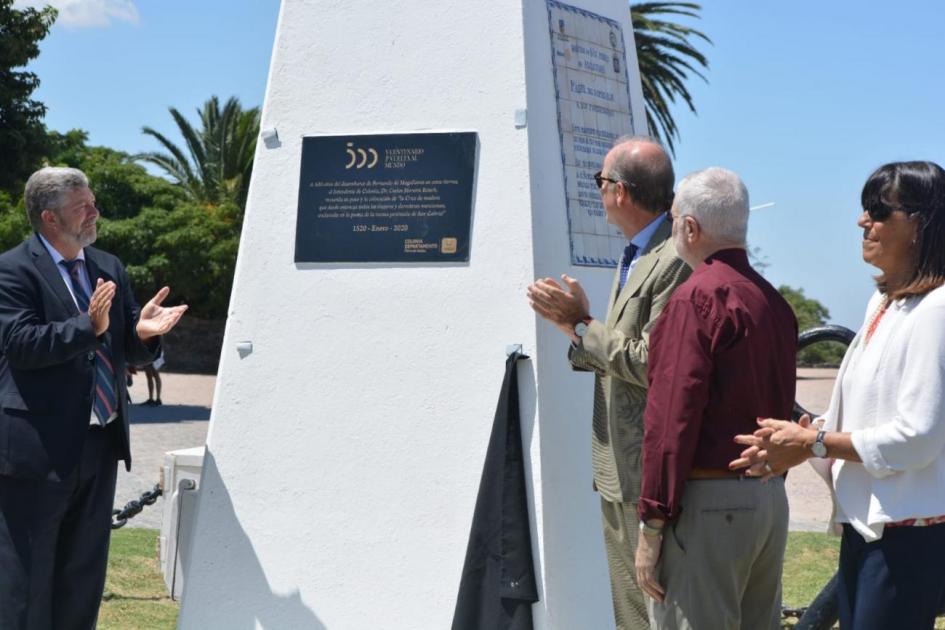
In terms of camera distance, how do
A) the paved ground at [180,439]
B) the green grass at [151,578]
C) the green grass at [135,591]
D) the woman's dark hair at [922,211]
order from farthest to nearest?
1. the paved ground at [180,439]
2. the green grass at [151,578]
3. the green grass at [135,591]
4. the woman's dark hair at [922,211]

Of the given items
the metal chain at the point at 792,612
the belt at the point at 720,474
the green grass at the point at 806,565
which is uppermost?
the belt at the point at 720,474

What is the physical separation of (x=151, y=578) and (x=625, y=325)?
538 cm

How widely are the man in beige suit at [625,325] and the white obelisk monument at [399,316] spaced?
803 millimetres

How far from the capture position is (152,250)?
4053 cm

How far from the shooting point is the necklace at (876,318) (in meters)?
3.68

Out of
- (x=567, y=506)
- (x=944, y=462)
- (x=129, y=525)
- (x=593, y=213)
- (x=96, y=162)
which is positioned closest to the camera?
(x=944, y=462)

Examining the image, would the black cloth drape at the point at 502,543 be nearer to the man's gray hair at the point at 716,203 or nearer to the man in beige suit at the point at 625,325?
the man in beige suit at the point at 625,325

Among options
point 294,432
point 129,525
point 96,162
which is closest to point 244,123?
point 96,162

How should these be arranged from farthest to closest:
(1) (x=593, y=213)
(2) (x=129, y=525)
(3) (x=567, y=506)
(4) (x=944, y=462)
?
(2) (x=129, y=525) < (1) (x=593, y=213) < (3) (x=567, y=506) < (4) (x=944, y=462)

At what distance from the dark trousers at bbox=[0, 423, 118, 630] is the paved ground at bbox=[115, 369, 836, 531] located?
20.7ft

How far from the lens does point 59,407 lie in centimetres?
524

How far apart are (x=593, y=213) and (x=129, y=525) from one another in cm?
749

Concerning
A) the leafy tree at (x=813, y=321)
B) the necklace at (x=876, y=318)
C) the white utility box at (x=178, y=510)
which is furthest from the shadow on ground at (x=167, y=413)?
the leafy tree at (x=813, y=321)

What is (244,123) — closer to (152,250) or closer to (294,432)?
(152,250)
